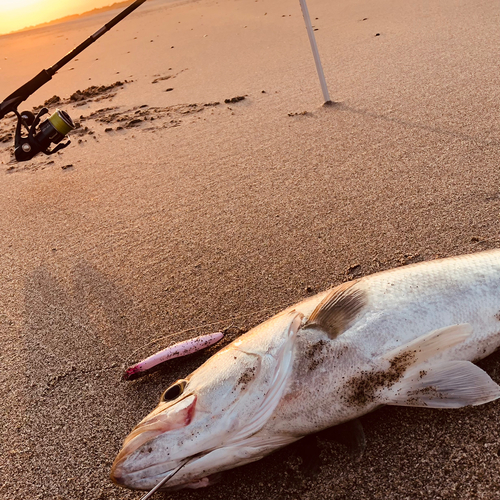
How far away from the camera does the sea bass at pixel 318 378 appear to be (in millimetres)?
1875

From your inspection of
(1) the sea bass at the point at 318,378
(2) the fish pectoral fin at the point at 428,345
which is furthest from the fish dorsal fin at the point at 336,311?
(2) the fish pectoral fin at the point at 428,345

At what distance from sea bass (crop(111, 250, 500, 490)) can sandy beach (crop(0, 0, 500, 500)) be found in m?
0.13

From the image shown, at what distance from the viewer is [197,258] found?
11.1 ft

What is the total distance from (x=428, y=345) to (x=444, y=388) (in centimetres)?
18

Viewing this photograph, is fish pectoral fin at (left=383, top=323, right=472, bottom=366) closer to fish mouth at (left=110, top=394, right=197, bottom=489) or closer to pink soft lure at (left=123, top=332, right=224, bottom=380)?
fish mouth at (left=110, top=394, right=197, bottom=489)

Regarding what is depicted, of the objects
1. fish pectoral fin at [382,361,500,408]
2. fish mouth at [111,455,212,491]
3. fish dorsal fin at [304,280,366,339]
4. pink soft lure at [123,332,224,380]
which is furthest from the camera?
pink soft lure at [123,332,224,380]

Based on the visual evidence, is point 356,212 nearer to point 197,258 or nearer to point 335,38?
point 197,258

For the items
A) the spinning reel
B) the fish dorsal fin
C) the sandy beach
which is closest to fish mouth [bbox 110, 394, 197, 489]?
the sandy beach

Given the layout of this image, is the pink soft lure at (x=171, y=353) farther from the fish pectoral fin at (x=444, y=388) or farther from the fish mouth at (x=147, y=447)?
the fish pectoral fin at (x=444, y=388)

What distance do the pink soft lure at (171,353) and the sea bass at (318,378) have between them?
396 mm

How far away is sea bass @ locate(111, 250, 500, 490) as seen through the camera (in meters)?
1.88

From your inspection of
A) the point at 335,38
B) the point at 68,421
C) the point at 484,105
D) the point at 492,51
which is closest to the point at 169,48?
the point at 335,38

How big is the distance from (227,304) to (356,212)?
1.21 m

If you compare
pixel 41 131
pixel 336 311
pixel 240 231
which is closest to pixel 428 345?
pixel 336 311
